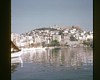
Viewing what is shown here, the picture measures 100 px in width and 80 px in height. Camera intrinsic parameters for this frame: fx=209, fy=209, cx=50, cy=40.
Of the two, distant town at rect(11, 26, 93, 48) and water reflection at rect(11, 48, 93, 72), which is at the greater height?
distant town at rect(11, 26, 93, 48)

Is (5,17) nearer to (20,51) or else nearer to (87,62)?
(20,51)

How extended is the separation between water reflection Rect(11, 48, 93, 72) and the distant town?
0.08 meters

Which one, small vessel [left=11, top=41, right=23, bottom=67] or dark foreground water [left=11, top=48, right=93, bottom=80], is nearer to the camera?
small vessel [left=11, top=41, right=23, bottom=67]

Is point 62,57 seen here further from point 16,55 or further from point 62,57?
point 16,55

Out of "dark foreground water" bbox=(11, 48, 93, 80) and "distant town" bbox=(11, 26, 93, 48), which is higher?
"distant town" bbox=(11, 26, 93, 48)

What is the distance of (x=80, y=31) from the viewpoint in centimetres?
219

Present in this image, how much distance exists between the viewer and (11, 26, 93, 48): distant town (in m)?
2.25

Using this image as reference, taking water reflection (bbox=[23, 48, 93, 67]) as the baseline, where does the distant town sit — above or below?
above

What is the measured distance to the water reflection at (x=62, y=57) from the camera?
240 cm

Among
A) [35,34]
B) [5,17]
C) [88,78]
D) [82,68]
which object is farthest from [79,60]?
[5,17]

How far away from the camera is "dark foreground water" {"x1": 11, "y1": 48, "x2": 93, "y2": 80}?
242cm

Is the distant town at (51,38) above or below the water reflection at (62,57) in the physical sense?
above

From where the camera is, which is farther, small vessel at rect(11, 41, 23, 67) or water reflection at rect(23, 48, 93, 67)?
water reflection at rect(23, 48, 93, 67)

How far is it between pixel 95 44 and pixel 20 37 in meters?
1.02
